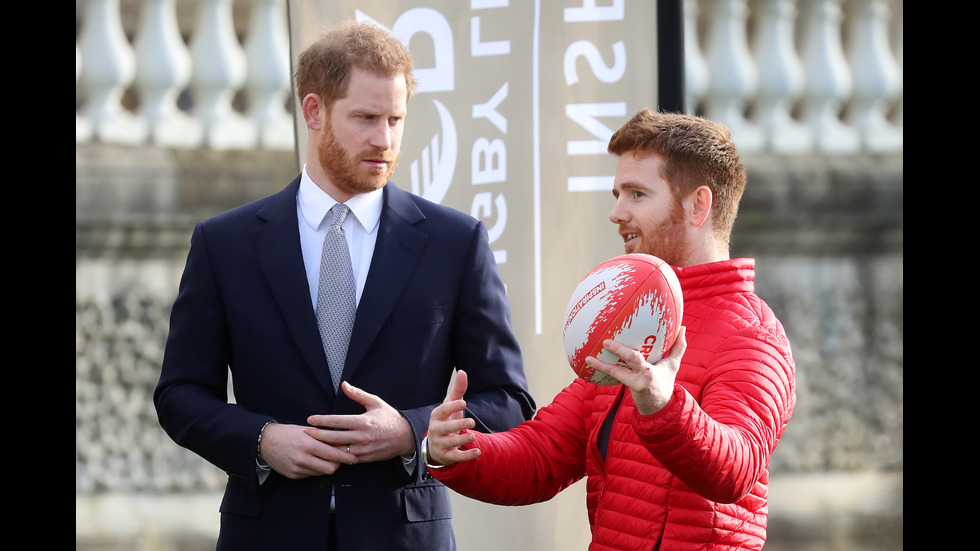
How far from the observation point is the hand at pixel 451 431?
2795 mm

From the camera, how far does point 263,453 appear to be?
322 centimetres

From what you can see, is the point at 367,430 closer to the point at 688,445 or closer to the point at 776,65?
the point at 688,445

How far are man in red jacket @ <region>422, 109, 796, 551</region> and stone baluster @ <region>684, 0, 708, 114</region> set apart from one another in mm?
4757

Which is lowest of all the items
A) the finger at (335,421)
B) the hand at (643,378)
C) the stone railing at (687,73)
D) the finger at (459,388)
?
the finger at (335,421)

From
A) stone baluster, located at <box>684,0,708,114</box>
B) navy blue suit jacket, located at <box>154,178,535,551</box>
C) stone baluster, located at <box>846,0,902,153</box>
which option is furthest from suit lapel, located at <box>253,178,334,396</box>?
stone baluster, located at <box>846,0,902,153</box>

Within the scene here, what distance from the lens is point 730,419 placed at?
265 cm

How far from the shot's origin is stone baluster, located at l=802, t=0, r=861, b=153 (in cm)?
796

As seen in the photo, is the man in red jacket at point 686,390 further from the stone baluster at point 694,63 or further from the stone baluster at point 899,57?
the stone baluster at point 899,57

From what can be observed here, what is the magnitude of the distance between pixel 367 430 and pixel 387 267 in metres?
0.45

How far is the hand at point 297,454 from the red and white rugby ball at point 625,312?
0.70m

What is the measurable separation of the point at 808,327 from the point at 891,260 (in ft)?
2.58

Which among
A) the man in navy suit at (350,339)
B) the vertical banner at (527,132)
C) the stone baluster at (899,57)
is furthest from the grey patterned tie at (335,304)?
the stone baluster at (899,57)

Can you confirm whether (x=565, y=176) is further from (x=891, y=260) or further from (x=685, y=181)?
(x=891, y=260)

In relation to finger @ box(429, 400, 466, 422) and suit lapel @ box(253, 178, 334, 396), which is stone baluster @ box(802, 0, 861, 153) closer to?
suit lapel @ box(253, 178, 334, 396)
